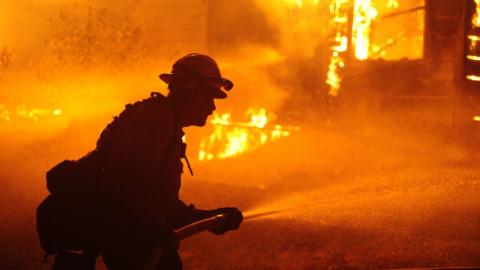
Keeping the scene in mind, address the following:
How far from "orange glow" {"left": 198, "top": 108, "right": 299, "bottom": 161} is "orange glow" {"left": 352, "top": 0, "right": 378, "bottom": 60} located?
2.10 m

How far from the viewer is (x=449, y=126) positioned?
9.34 metres

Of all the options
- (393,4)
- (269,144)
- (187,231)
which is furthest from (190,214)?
(393,4)

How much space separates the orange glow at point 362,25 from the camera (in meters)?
11.1

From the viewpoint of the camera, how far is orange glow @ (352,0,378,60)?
36.5 ft

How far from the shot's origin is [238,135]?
40.6ft

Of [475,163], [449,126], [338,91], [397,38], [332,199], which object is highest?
[397,38]

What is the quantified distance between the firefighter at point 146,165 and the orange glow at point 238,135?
8243 millimetres

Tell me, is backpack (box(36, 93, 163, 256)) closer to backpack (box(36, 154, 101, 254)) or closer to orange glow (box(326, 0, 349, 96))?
backpack (box(36, 154, 101, 254))

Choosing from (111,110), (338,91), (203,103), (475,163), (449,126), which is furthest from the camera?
(111,110)

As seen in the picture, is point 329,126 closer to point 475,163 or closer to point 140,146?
point 475,163

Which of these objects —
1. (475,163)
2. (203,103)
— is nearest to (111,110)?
(475,163)

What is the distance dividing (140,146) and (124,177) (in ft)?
0.60

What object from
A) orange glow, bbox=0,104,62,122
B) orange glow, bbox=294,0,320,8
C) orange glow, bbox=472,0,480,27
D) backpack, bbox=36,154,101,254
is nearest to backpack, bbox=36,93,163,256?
backpack, bbox=36,154,101,254

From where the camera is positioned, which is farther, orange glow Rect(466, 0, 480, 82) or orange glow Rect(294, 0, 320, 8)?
orange glow Rect(294, 0, 320, 8)
